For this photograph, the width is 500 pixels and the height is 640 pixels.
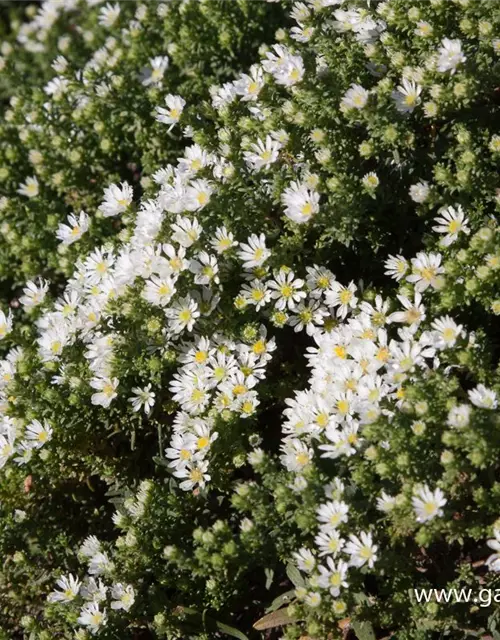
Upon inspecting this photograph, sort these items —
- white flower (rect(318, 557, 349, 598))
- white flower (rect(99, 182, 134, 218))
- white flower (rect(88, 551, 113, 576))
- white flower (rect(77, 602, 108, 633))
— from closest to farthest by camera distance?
white flower (rect(318, 557, 349, 598)), white flower (rect(77, 602, 108, 633)), white flower (rect(88, 551, 113, 576)), white flower (rect(99, 182, 134, 218))

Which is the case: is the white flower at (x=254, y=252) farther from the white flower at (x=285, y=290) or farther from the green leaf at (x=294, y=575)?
the green leaf at (x=294, y=575)

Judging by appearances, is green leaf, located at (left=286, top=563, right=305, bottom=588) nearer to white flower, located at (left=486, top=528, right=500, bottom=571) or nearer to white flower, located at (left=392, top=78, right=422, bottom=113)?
white flower, located at (left=486, top=528, right=500, bottom=571)

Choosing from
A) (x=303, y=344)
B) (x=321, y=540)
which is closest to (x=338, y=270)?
(x=303, y=344)

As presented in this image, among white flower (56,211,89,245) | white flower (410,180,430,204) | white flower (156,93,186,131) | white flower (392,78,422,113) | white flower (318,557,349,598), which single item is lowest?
white flower (318,557,349,598)

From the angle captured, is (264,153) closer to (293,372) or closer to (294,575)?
(293,372)

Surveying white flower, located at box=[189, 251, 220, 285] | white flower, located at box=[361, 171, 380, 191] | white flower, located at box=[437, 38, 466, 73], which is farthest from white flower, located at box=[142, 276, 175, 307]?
white flower, located at box=[437, 38, 466, 73]
